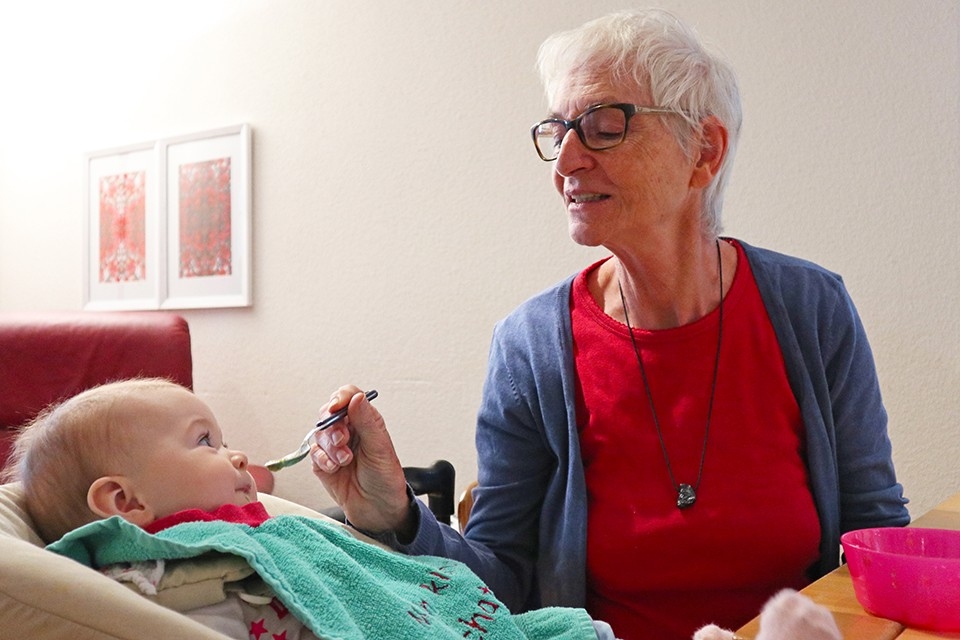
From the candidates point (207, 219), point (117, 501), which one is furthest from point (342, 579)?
point (207, 219)

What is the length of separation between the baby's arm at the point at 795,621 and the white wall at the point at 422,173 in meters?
1.67

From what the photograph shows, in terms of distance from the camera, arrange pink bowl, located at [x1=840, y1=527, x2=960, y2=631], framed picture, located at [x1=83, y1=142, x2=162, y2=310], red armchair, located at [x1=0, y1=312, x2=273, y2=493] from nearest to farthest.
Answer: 1. pink bowl, located at [x1=840, y1=527, x2=960, y2=631]
2. red armchair, located at [x1=0, y1=312, x2=273, y2=493]
3. framed picture, located at [x1=83, y1=142, x2=162, y2=310]

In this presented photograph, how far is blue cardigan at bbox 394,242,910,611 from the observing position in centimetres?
148

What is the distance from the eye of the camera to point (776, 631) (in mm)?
796

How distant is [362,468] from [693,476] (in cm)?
52

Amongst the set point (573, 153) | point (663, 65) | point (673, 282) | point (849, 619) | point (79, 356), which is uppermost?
point (663, 65)

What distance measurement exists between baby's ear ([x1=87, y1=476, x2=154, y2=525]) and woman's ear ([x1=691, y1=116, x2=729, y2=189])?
100 centimetres

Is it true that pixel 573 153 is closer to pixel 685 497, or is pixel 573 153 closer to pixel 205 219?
pixel 685 497

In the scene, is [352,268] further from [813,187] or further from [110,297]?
[813,187]

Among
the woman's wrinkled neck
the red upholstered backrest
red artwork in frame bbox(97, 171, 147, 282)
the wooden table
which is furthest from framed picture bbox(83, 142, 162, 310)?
the wooden table

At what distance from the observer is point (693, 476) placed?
4.85ft

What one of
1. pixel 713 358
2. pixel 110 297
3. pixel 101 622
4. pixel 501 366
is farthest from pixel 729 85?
pixel 110 297

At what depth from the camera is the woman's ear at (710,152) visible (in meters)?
1.57

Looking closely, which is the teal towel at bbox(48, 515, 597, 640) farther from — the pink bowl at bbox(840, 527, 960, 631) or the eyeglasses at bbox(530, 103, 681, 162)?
the eyeglasses at bbox(530, 103, 681, 162)
